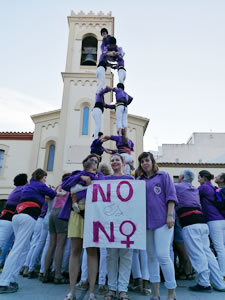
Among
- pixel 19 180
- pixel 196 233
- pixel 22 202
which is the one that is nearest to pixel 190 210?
pixel 196 233

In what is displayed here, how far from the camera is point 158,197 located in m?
3.06

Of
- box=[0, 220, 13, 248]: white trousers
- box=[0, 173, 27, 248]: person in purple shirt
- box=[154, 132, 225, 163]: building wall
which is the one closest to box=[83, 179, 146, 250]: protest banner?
box=[0, 173, 27, 248]: person in purple shirt

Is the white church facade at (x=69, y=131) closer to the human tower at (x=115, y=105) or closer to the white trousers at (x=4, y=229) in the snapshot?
the human tower at (x=115, y=105)

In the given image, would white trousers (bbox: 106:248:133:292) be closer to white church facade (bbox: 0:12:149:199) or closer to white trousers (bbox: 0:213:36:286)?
white trousers (bbox: 0:213:36:286)

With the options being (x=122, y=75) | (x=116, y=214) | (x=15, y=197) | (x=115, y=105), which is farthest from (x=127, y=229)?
(x=122, y=75)

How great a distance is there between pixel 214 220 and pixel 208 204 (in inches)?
10.9

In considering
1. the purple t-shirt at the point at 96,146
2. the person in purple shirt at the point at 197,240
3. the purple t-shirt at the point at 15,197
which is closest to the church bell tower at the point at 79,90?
the purple t-shirt at the point at 96,146

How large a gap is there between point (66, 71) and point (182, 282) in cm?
1491

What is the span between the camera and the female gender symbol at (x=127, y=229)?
2.94 m

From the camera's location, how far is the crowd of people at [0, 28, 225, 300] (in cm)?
295

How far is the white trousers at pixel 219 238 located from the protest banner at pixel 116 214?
1.75 m

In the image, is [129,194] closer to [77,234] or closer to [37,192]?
[77,234]

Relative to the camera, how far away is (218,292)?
11.5 feet

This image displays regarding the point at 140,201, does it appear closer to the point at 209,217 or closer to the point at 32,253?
the point at 209,217
